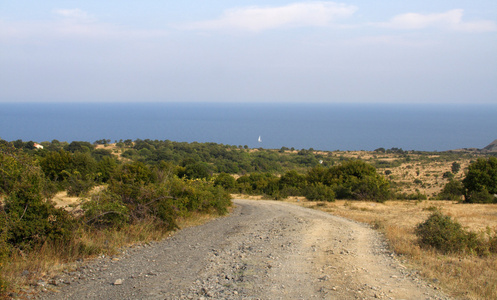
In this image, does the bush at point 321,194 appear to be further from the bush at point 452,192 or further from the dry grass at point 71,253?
the dry grass at point 71,253

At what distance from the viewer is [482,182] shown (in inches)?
1029

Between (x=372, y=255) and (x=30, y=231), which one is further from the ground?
(x=30, y=231)

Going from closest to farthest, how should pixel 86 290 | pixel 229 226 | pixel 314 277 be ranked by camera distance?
pixel 86 290 < pixel 314 277 < pixel 229 226

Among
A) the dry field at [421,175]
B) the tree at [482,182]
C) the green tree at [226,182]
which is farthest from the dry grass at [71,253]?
the dry field at [421,175]

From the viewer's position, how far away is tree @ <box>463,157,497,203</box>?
25.2 meters

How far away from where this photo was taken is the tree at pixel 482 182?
2522 cm

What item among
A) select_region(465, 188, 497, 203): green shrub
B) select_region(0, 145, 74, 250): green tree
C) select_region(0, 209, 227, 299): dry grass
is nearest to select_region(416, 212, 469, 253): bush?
select_region(0, 209, 227, 299): dry grass

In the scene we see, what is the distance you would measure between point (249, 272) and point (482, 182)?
25262 mm

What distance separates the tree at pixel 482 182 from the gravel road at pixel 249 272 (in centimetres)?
1912

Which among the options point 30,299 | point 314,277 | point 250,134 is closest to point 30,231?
point 30,299

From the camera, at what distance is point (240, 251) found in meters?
8.48

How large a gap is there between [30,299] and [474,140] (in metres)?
152

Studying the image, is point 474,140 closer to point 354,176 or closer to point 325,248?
point 354,176

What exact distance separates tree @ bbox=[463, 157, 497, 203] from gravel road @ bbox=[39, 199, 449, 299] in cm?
1912
